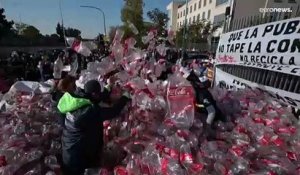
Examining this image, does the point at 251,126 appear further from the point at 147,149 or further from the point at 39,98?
the point at 39,98

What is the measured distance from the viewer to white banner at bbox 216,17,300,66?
4473 millimetres

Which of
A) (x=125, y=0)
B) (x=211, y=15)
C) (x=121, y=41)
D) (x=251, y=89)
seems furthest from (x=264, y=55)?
(x=211, y=15)

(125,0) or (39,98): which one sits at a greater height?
(125,0)

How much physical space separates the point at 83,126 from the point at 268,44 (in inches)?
132

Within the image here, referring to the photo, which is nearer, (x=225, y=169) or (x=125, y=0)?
(x=225, y=169)

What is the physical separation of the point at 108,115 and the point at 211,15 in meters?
47.0

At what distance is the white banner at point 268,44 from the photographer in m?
4.47

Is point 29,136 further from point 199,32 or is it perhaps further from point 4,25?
point 199,32

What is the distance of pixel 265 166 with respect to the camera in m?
3.35

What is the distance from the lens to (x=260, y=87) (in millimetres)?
5188

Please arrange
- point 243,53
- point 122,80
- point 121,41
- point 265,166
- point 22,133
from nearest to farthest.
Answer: point 265,166 < point 22,133 < point 122,80 < point 121,41 < point 243,53

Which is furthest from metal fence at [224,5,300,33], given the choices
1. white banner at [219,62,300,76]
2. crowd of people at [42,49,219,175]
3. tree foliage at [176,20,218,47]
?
tree foliage at [176,20,218,47]

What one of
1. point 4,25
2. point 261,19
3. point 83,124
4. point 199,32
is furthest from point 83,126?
point 199,32

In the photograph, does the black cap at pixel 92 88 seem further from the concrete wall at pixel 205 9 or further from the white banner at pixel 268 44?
the concrete wall at pixel 205 9
